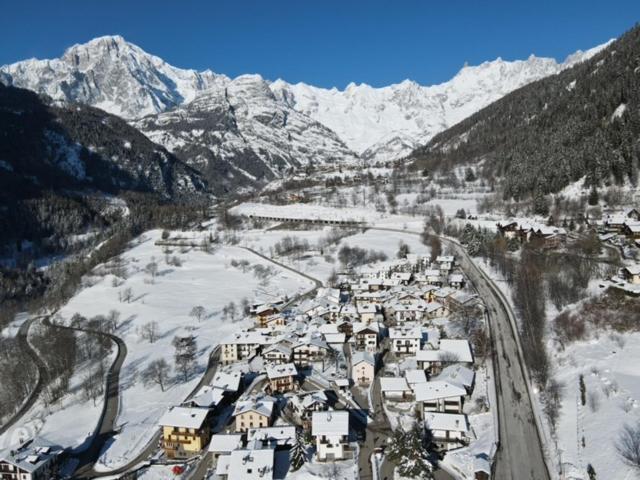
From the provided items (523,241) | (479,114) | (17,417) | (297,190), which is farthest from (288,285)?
(479,114)

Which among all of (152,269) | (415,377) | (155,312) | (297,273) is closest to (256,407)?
(415,377)

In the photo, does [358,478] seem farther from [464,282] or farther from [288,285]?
[288,285]

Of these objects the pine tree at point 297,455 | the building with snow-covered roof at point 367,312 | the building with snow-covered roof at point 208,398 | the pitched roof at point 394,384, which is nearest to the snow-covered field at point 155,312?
the building with snow-covered roof at point 208,398

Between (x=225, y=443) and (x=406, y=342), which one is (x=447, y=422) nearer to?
(x=406, y=342)

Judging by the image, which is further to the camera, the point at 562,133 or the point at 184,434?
the point at 562,133

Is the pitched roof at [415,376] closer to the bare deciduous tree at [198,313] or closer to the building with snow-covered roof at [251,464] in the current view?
the building with snow-covered roof at [251,464]

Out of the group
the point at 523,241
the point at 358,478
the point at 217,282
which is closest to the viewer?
the point at 358,478
